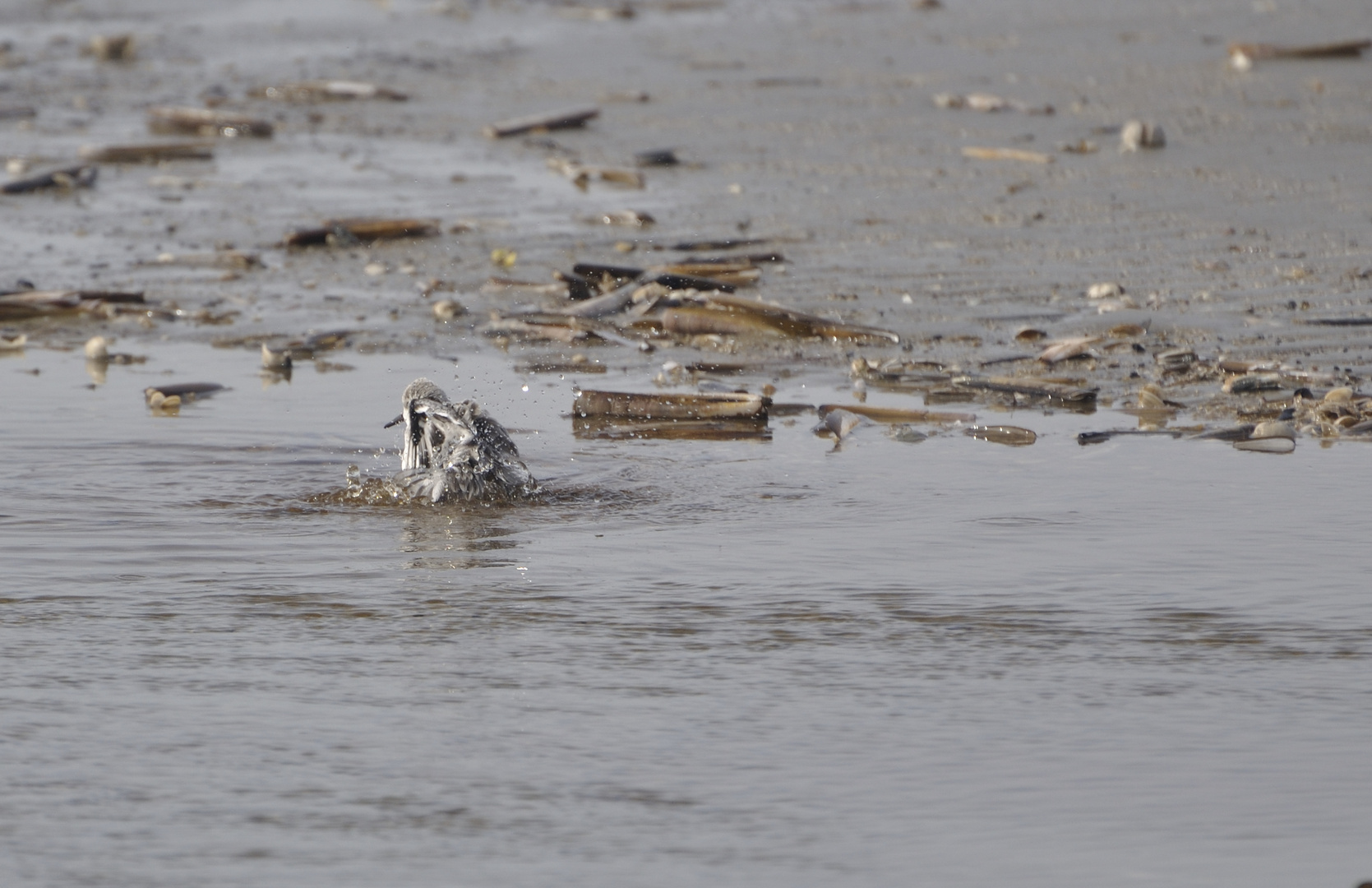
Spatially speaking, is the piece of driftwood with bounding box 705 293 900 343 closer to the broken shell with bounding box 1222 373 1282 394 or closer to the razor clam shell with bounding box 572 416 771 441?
the razor clam shell with bounding box 572 416 771 441

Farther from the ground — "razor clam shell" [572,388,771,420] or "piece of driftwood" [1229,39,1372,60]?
"piece of driftwood" [1229,39,1372,60]

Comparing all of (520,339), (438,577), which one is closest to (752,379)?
(520,339)

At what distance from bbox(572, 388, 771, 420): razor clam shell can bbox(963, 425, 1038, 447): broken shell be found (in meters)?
0.71

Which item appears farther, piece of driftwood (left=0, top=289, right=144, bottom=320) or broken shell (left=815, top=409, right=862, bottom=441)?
piece of driftwood (left=0, top=289, right=144, bottom=320)

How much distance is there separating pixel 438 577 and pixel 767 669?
1085 mm

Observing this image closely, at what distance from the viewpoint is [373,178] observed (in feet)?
40.2

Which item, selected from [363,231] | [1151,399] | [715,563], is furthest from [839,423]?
[363,231]

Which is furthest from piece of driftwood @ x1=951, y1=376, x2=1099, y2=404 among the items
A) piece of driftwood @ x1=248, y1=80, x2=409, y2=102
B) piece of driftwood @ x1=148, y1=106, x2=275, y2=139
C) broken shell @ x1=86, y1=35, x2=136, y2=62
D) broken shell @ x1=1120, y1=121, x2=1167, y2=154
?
broken shell @ x1=86, y1=35, x2=136, y2=62

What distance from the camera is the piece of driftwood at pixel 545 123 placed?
1339 cm

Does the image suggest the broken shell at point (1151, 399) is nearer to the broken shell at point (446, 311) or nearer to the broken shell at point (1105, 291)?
the broken shell at point (1105, 291)

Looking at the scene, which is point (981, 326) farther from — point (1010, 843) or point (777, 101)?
point (777, 101)

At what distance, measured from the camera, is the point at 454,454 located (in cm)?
598

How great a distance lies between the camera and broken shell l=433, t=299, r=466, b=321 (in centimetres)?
866

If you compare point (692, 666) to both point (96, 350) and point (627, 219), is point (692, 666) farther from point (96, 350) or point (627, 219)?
point (627, 219)
